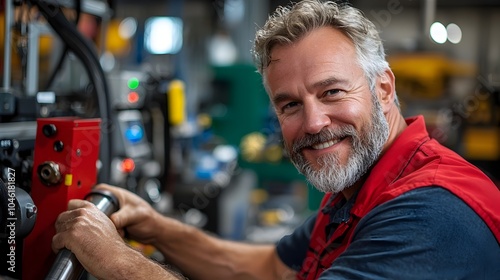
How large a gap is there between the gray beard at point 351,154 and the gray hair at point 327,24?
121 millimetres

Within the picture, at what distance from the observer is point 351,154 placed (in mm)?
1432

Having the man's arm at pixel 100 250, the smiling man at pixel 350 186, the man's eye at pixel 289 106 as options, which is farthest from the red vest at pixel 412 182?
the man's arm at pixel 100 250

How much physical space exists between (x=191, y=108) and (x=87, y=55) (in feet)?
17.1

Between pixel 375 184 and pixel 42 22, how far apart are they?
219 cm

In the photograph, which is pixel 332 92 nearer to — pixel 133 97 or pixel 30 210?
pixel 30 210

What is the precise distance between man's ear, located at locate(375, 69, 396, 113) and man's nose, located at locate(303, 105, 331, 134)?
0.69ft

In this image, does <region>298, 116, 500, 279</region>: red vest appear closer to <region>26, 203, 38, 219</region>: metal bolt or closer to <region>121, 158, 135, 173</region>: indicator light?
<region>26, 203, 38, 219</region>: metal bolt

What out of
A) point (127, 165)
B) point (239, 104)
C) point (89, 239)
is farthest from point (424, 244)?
point (239, 104)

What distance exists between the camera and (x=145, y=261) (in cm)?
127

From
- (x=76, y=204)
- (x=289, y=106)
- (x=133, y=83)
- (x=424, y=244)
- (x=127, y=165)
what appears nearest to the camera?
(x=424, y=244)

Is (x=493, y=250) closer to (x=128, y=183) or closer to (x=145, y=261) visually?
(x=145, y=261)

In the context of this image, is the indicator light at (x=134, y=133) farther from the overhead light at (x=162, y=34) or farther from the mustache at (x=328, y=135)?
the overhead light at (x=162, y=34)

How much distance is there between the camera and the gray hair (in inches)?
56.8

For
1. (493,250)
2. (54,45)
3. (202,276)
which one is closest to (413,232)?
(493,250)
